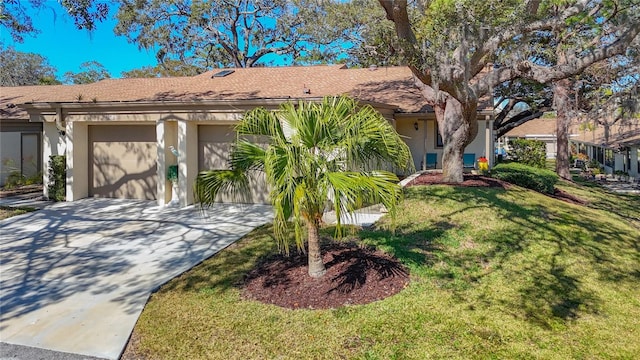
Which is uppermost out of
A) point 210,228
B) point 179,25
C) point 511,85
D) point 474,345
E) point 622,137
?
point 179,25

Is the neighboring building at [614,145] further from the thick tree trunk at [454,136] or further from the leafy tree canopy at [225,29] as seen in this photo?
the leafy tree canopy at [225,29]

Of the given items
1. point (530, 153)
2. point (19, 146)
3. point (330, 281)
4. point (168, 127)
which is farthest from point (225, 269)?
point (530, 153)

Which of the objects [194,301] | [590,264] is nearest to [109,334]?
[194,301]

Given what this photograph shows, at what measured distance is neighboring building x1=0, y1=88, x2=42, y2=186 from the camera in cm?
1619

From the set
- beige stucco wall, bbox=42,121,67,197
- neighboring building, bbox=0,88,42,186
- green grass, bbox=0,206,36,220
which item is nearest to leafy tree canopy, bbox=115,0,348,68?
neighboring building, bbox=0,88,42,186

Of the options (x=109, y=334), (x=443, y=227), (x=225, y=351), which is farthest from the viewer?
(x=443, y=227)

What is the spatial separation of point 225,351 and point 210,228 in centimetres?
527

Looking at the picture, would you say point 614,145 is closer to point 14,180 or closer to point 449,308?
point 449,308

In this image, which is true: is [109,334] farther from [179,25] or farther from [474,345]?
[179,25]

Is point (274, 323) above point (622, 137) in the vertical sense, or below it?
below

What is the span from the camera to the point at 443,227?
28.0 ft

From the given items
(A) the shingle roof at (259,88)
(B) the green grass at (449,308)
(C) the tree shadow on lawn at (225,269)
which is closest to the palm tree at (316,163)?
(B) the green grass at (449,308)

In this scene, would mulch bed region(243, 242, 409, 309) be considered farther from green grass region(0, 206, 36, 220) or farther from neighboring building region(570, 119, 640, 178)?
neighboring building region(570, 119, 640, 178)

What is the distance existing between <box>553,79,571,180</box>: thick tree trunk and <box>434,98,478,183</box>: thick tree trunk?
31.6 ft
